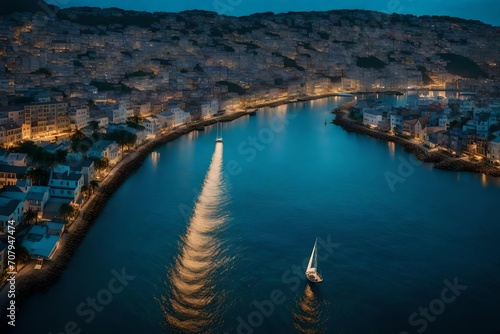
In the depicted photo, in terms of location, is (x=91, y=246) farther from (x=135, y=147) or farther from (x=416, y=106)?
(x=416, y=106)

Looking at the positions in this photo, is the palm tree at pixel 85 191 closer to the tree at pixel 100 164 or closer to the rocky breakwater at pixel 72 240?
the rocky breakwater at pixel 72 240

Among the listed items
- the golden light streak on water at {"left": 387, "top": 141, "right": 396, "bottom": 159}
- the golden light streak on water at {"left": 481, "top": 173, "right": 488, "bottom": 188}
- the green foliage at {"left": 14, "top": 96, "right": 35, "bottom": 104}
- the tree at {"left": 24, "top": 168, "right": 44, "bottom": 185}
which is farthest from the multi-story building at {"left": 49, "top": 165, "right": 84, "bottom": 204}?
the green foliage at {"left": 14, "top": 96, "right": 35, "bottom": 104}

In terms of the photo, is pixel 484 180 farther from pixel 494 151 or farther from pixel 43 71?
pixel 43 71

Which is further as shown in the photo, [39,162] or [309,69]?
[309,69]

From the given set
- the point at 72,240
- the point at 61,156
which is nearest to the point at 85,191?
the point at 61,156

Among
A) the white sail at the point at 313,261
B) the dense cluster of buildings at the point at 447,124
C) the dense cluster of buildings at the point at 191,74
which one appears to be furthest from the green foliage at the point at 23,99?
the white sail at the point at 313,261

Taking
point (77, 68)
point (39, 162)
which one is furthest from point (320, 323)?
point (77, 68)

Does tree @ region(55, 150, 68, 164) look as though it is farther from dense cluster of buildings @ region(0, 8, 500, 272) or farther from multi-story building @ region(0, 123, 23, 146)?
multi-story building @ region(0, 123, 23, 146)
